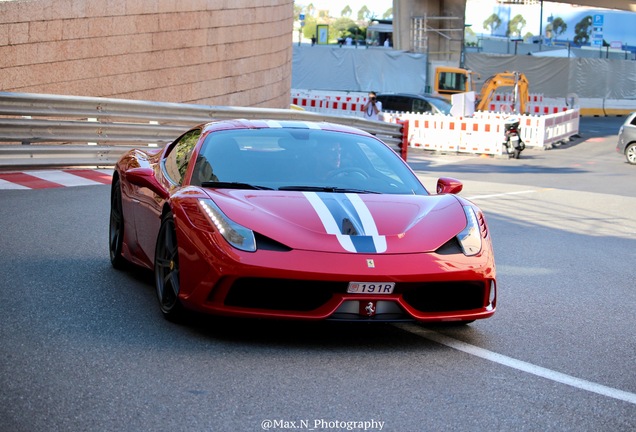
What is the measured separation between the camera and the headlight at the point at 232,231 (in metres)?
5.64

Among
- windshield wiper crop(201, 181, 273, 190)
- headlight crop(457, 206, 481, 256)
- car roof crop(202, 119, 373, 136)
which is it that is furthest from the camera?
car roof crop(202, 119, 373, 136)

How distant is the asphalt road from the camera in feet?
14.8

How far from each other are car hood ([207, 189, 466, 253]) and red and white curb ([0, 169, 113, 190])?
25.7 ft

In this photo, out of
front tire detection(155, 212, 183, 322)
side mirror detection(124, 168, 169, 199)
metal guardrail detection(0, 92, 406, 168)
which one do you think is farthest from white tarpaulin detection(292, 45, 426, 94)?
front tire detection(155, 212, 183, 322)

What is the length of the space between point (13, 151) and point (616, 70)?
140ft

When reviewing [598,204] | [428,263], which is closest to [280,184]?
[428,263]

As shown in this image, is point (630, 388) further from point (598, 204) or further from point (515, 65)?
point (515, 65)

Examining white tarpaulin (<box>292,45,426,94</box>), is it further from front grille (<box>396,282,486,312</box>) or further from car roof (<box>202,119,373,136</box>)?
front grille (<box>396,282,486,312</box>)

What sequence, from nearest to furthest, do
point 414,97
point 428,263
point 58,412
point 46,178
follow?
→ point 58,412 < point 428,263 < point 46,178 < point 414,97

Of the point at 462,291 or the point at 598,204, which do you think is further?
the point at 598,204

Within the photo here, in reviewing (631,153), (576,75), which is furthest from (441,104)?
(576,75)

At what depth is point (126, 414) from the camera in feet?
14.5

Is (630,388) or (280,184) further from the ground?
(280,184)

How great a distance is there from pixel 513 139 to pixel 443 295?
23468 millimetres
